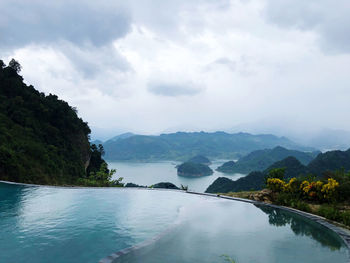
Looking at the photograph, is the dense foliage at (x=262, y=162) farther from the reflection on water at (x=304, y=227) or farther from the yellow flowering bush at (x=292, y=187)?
the reflection on water at (x=304, y=227)

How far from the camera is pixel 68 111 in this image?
94.2 feet

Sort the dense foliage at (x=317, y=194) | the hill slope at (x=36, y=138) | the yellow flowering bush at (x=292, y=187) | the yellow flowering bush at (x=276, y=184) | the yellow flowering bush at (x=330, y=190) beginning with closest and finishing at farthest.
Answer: the dense foliage at (x=317, y=194), the yellow flowering bush at (x=330, y=190), the yellow flowering bush at (x=292, y=187), the yellow flowering bush at (x=276, y=184), the hill slope at (x=36, y=138)

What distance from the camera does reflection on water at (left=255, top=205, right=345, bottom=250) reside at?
7.50 m

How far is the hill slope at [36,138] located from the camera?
15.7 metres

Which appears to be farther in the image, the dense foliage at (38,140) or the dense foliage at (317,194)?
the dense foliage at (38,140)

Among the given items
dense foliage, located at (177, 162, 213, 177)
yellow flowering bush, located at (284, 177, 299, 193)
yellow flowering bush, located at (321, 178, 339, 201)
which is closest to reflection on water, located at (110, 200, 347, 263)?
yellow flowering bush, located at (284, 177, 299, 193)

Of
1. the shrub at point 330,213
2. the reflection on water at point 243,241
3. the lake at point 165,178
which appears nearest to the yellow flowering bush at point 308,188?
the shrub at point 330,213

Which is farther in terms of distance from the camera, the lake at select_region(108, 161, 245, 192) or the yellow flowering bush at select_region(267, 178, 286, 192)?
the lake at select_region(108, 161, 245, 192)

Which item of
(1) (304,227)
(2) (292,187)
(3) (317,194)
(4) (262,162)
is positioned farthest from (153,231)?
(4) (262,162)

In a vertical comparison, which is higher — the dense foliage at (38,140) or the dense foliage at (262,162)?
the dense foliage at (262,162)

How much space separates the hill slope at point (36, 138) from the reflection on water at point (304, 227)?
13.1 metres

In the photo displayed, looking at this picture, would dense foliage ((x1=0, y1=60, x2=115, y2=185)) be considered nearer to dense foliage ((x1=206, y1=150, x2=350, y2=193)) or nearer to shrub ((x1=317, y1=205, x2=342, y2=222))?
shrub ((x1=317, y1=205, x2=342, y2=222))

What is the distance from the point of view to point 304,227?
29.3ft

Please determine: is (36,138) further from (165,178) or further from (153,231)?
(165,178)
